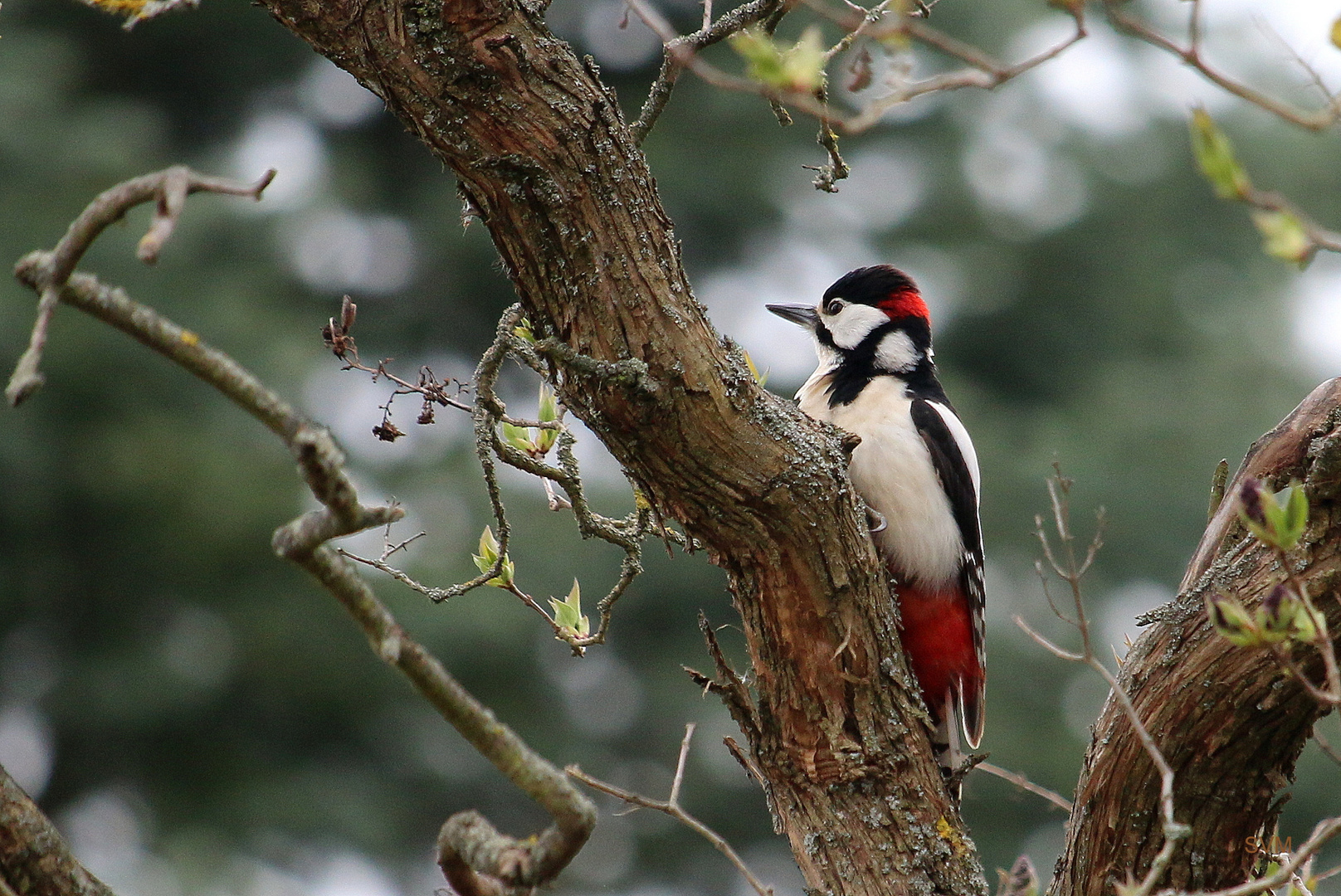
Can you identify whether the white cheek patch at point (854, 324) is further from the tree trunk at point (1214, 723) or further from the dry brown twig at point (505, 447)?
the tree trunk at point (1214, 723)

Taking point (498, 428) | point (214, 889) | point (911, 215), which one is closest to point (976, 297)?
point (911, 215)

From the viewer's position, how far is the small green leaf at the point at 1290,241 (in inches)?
56.9

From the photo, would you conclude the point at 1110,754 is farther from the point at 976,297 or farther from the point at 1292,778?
the point at 976,297

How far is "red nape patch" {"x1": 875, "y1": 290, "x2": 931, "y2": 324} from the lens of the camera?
4.19m

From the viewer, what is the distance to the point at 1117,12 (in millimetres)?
1510

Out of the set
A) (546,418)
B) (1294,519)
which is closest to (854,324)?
(546,418)

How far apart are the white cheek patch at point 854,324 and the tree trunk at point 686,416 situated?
1.63 metres

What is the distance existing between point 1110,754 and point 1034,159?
40.9ft

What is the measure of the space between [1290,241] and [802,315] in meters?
2.95

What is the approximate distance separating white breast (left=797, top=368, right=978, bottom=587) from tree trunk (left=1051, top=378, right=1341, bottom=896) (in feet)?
3.22

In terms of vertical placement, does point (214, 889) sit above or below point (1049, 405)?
below

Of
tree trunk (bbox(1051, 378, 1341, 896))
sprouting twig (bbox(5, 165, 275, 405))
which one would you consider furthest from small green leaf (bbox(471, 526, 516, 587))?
sprouting twig (bbox(5, 165, 275, 405))

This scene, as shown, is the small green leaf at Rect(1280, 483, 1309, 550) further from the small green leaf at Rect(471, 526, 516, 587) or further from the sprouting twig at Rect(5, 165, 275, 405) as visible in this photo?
the small green leaf at Rect(471, 526, 516, 587)

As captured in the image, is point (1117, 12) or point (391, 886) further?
point (391, 886)
